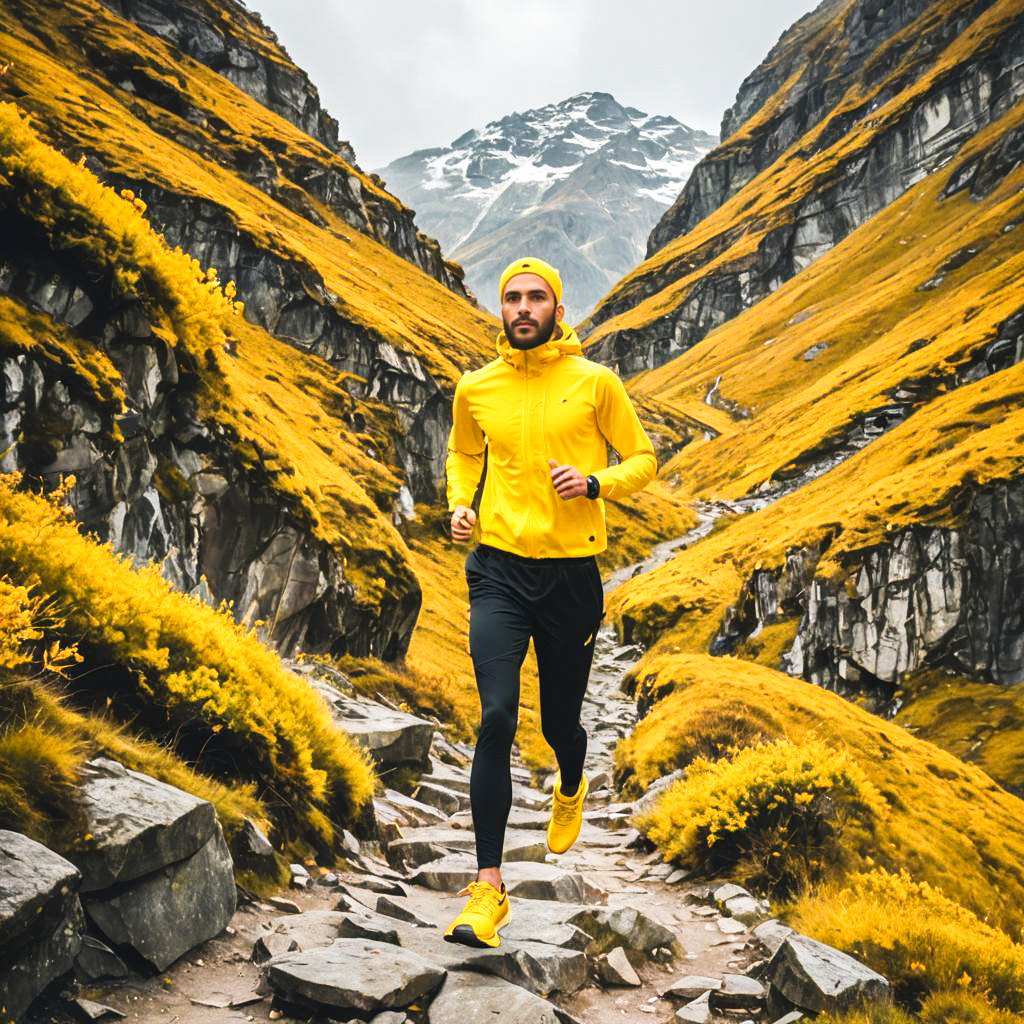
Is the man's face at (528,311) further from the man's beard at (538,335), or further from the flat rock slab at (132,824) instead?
the flat rock slab at (132,824)

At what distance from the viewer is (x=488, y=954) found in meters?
5.29

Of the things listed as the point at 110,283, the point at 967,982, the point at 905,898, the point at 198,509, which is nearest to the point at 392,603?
the point at 198,509

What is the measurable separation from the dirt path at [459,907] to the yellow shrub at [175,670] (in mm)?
1196

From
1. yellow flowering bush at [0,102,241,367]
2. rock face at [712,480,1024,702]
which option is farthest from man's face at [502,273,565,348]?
rock face at [712,480,1024,702]

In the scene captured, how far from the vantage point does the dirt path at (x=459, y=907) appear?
178 inches

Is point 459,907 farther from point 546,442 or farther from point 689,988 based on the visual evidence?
point 546,442

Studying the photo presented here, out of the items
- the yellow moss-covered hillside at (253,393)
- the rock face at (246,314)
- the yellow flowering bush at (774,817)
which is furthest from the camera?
the rock face at (246,314)

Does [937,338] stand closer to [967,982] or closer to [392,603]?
[392,603]

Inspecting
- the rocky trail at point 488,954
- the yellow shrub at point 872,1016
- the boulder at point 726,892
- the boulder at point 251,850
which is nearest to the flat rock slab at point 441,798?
the rocky trail at point 488,954

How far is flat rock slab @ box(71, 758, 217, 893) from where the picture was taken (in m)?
4.49

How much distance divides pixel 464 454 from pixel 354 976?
410cm

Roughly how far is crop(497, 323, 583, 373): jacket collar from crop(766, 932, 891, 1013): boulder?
193 inches

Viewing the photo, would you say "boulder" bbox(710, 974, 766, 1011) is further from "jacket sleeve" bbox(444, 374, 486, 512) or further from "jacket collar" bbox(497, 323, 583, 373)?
"jacket collar" bbox(497, 323, 583, 373)

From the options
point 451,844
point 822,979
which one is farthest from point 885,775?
point 822,979
